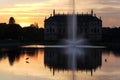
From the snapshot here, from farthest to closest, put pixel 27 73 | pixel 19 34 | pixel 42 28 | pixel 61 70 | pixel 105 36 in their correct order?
pixel 42 28 < pixel 105 36 < pixel 19 34 < pixel 61 70 < pixel 27 73

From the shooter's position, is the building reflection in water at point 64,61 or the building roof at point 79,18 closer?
the building reflection in water at point 64,61

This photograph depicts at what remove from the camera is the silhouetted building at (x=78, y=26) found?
389ft

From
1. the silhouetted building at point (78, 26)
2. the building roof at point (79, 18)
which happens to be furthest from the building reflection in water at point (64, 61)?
the building roof at point (79, 18)

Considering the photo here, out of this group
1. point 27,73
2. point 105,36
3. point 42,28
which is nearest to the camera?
point 27,73

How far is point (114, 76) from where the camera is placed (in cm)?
2903

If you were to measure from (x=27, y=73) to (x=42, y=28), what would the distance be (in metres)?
103

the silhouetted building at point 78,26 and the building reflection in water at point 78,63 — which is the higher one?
the silhouetted building at point 78,26

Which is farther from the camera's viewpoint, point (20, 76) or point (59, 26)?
point (59, 26)

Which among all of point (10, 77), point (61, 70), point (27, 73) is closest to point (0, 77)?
point (10, 77)

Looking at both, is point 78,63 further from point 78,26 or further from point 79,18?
point 78,26

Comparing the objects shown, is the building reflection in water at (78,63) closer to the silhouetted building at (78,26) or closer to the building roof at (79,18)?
the silhouetted building at (78,26)

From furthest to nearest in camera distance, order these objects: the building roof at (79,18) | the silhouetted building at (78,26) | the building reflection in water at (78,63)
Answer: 1. the building roof at (79,18)
2. the silhouetted building at (78,26)
3. the building reflection in water at (78,63)

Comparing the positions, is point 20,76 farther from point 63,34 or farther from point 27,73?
point 63,34

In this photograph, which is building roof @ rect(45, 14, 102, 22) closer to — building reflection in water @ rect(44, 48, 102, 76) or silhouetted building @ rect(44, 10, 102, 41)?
silhouetted building @ rect(44, 10, 102, 41)
